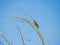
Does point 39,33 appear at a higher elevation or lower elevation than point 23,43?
lower

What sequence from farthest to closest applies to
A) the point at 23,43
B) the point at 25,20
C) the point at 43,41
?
the point at 23,43 < the point at 25,20 < the point at 43,41

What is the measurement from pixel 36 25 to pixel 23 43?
308 inches

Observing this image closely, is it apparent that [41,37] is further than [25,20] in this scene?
No

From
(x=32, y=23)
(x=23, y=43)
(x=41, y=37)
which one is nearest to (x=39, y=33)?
(x=41, y=37)

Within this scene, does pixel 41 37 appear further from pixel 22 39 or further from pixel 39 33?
Result: pixel 22 39

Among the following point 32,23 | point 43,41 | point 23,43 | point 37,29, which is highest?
point 23,43

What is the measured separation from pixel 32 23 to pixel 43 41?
64 centimetres

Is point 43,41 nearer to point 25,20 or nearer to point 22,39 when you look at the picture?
point 25,20

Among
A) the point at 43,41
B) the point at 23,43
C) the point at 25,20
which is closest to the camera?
the point at 43,41

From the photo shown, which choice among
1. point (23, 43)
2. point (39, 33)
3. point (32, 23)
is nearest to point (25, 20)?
point (32, 23)

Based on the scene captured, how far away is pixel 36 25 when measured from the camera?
4.40 meters

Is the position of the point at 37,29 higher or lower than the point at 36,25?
lower

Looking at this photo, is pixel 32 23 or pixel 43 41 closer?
pixel 43 41

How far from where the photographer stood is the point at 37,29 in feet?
13.3
